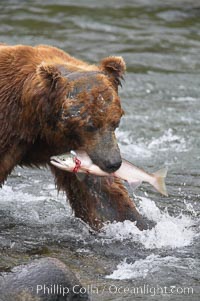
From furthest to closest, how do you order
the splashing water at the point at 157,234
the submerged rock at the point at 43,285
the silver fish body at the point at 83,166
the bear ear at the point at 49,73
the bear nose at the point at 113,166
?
the splashing water at the point at 157,234, the bear ear at the point at 49,73, the silver fish body at the point at 83,166, the bear nose at the point at 113,166, the submerged rock at the point at 43,285

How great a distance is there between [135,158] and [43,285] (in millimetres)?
4187

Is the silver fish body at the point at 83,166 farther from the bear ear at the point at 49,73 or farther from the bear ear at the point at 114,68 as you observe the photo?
the bear ear at the point at 114,68

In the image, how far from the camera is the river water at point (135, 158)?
6.38m

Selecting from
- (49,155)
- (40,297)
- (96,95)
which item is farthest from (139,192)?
(40,297)

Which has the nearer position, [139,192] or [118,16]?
[139,192]

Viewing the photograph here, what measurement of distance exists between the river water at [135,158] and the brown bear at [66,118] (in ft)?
1.03

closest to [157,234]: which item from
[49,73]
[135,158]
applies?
[49,73]

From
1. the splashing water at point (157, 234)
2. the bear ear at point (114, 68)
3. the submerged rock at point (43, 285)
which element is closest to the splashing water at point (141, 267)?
the splashing water at point (157, 234)

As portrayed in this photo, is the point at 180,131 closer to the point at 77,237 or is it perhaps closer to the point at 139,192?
the point at 139,192

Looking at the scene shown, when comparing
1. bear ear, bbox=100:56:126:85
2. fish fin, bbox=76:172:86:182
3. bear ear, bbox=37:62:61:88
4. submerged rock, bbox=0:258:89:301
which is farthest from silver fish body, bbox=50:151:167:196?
submerged rock, bbox=0:258:89:301

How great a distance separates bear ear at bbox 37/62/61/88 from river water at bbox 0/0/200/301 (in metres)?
Result: 1.35

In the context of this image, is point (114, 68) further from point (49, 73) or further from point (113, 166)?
point (113, 166)

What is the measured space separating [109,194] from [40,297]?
5.77ft

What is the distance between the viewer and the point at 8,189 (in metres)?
8.37
